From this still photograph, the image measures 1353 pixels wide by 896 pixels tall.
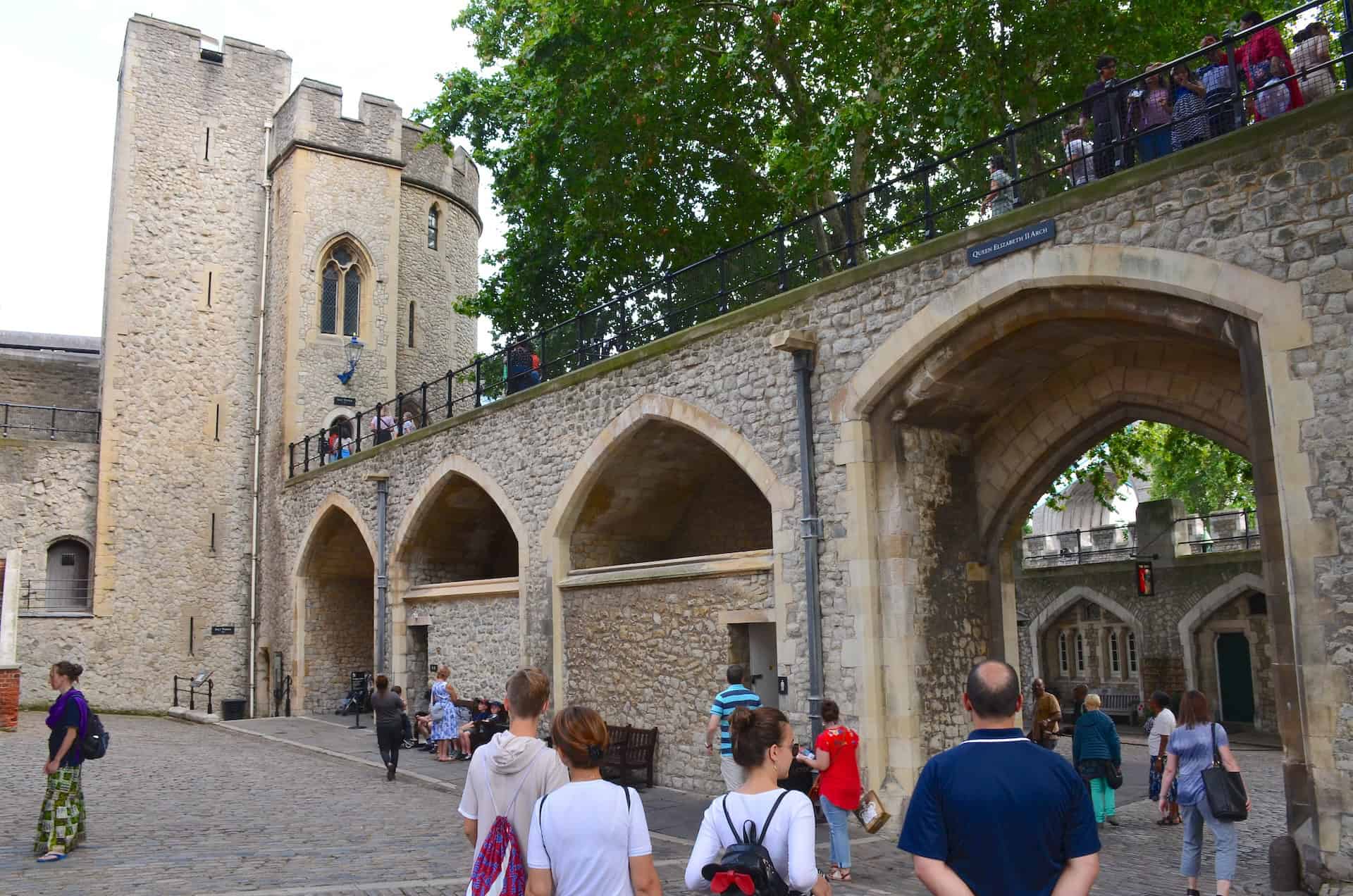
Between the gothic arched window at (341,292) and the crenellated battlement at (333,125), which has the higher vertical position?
the crenellated battlement at (333,125)

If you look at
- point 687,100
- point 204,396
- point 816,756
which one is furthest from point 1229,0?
point 204,396

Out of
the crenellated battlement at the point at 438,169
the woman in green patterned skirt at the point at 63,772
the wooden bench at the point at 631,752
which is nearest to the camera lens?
the woman in green patterned skirt at the point at 63,772

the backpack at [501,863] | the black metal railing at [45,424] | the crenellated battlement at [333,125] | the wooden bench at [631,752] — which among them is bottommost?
the wooden bench at [631,752]

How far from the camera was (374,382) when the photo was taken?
24109 mm

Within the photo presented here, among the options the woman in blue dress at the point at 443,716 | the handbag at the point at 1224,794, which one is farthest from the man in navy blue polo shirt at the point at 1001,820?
the woman in blue dress at the point at 443,716

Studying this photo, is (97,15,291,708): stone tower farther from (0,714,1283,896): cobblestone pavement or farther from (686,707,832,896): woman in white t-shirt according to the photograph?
(686,707,832,896): woman in white t-shirt

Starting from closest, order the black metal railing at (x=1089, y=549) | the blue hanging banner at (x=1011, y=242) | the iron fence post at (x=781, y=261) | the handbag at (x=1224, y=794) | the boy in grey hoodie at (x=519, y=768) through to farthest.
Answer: the boy in grey hoodie at (x=519, y=768)
the handbag at (x=1224, y=794)
the blue hanging banner at (x=1011, y=242)
the iron fence post at (x=781, y=261)
the black metal railing at (x=1089, y=549)

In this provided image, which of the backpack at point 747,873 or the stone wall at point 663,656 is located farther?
the stone wall at point 663,656

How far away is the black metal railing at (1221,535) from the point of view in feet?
65.0

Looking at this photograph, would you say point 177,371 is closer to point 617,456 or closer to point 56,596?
point 56,596

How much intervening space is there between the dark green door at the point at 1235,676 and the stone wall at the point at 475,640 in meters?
12.7

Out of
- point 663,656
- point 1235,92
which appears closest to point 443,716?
point 663,656

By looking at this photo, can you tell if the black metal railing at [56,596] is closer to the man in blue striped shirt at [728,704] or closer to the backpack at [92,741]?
the backpack at [92,741]

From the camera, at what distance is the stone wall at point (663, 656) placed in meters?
11.5
